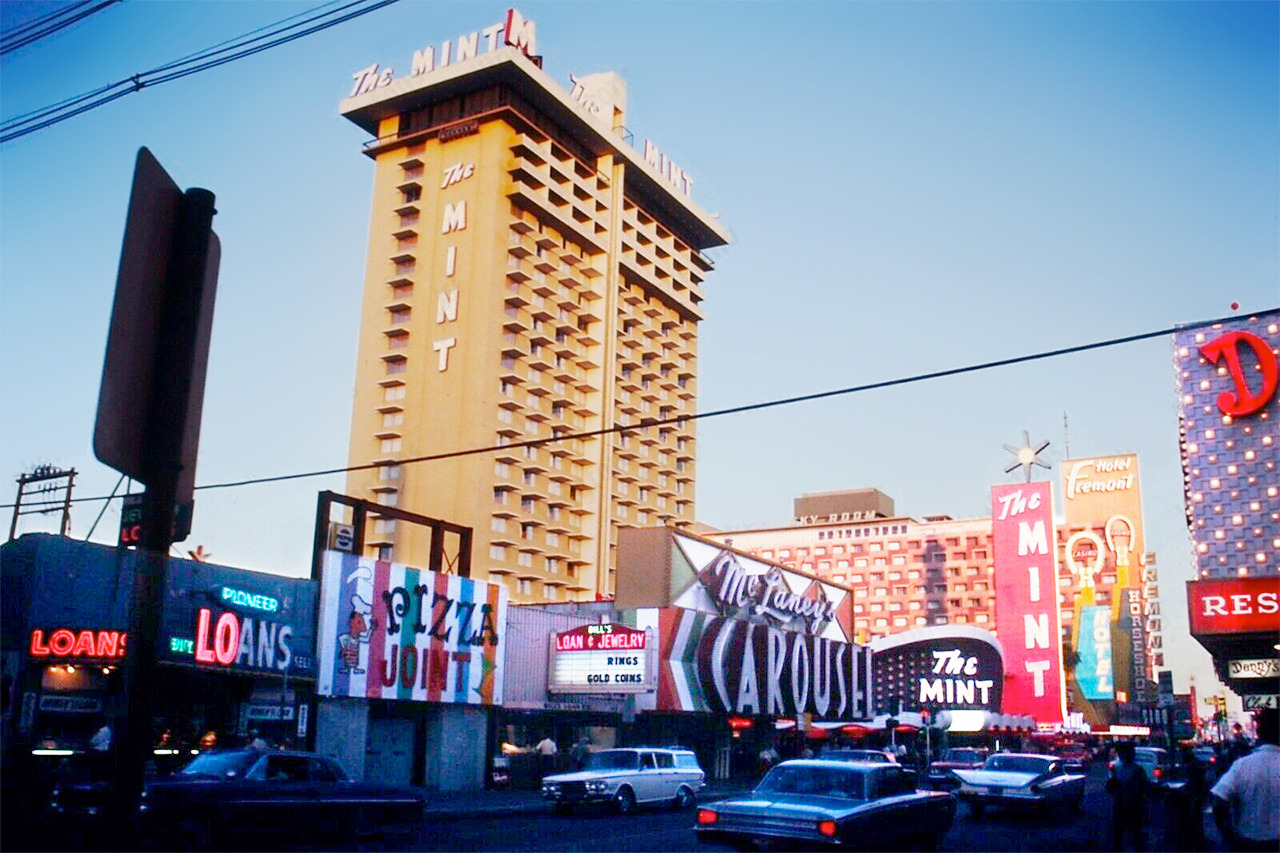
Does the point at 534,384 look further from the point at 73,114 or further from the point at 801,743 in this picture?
the point at 73,114

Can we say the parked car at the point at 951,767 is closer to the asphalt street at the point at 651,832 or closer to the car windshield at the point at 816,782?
the asphalt street at the point at 651,832

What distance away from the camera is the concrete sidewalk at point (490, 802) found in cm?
2814

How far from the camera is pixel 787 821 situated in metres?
15.1

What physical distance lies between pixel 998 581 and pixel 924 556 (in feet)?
210

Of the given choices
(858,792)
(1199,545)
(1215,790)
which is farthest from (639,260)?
(1215,790)

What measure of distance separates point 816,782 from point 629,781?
13.0m

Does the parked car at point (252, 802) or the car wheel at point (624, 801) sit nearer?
the parked car at point (252, 802)

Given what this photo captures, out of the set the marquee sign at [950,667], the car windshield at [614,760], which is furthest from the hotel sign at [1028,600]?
the car windshield at [614,760]

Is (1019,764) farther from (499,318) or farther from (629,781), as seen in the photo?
(499,318)

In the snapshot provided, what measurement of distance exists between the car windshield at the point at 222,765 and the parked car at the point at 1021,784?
17960 mm

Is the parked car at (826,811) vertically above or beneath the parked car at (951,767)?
above

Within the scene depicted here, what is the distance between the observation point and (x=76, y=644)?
1063 inches

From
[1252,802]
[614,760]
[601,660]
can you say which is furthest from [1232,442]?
[1252,802]

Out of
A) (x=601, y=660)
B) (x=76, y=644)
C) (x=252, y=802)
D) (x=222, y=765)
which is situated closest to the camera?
(x=252, y=802)
